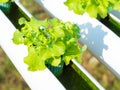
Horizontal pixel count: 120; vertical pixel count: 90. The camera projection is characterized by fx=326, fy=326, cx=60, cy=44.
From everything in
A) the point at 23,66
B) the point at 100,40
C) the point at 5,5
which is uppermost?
the point at 5,5

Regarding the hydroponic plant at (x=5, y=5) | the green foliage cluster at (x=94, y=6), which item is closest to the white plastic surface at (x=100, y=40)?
the green foliage cluster at (x=94, y=6)

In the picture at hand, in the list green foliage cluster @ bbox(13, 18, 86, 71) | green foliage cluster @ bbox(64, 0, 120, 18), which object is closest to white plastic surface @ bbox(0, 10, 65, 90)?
green foliage cluster @ bbox(13, 18, 86, 71)

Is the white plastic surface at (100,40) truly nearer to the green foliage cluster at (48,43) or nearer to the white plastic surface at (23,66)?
the green foliage cluster at (48,43)

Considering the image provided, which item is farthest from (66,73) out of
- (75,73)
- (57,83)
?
(57,83)

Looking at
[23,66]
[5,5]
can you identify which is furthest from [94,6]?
[5,5]

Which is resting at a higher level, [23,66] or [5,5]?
[5,5]

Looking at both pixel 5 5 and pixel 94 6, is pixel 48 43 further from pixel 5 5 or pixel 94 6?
pixel 5 5

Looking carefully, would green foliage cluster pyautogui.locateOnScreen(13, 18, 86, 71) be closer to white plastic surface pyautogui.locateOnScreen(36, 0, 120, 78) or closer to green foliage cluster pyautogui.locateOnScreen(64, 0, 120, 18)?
green foliage cluster pyautogui.locateOnScreen(64, 0, 120, 18)
